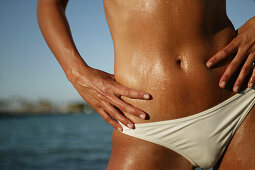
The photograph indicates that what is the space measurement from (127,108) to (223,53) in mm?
475

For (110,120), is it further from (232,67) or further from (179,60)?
(232,67)

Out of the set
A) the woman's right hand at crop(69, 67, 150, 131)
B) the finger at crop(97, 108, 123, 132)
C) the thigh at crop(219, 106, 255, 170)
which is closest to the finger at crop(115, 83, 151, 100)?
the woman's right hand at crop(69, 67, 150, 131)

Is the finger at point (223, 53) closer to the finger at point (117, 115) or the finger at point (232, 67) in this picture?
the finger at point (232, 67)

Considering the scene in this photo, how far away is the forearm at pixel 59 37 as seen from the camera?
1096 millimetres

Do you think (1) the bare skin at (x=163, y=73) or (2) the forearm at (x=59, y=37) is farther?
(2) the forearm at (x=59, y=37)

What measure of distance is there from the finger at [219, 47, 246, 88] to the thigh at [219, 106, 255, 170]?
197 mm

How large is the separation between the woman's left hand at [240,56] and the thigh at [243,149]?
0.16 meters

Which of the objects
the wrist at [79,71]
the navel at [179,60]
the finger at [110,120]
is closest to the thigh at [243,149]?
the navel at [179,60]

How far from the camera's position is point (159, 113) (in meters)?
0.97

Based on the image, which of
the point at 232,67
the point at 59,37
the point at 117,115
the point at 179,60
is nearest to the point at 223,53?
the point at 232,67

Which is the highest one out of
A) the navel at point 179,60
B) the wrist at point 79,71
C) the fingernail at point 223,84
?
the navel at point 179,60

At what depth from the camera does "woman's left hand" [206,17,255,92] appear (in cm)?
98

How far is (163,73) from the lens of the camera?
979 millimetres

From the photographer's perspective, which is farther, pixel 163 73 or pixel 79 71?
pixel 79 71
